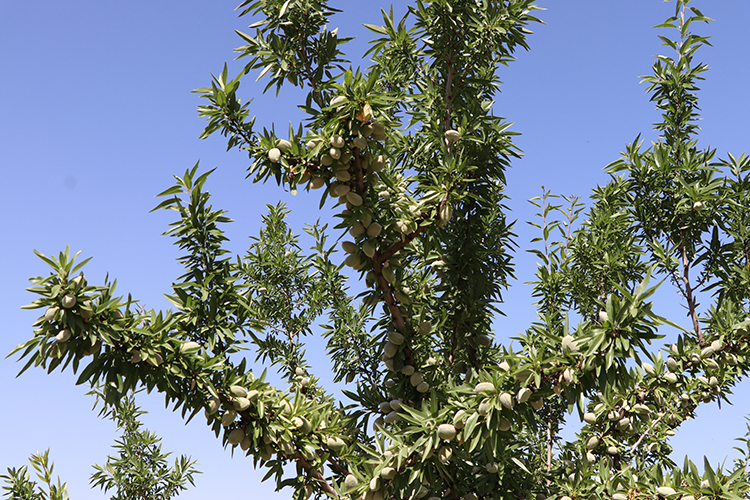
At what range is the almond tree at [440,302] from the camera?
2365 mm

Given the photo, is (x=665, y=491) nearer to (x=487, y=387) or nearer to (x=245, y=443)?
(x=487, y=387)

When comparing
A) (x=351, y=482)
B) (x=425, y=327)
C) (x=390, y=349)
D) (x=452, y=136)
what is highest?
(x=452, y=136)

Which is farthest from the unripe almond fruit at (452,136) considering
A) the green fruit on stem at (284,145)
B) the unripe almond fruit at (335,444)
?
the unripe almond fruit at (335,444)

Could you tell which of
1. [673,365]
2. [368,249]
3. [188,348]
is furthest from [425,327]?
[673,365]

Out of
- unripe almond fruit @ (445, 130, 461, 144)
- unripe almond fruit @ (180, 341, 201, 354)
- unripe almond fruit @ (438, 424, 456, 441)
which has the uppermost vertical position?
unripe almond fruit @ (445, 130, 461, 144)

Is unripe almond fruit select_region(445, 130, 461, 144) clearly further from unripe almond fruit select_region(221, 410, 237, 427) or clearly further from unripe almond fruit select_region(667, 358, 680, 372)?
unripe almond fruit select_region(667, 358, 680, 372)

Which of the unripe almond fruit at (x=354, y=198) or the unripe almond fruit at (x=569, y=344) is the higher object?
the unripe almond fruit at (x=354, y=198)

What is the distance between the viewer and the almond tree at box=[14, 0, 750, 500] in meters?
2.37

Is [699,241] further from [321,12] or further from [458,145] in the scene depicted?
[321,12]

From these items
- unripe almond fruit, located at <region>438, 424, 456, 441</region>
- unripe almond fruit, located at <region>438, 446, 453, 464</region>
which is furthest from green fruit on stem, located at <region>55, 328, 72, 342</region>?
unripe almond fruit, located at <region>438, 446, 453, 464</region>

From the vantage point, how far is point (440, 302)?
11.4 ft

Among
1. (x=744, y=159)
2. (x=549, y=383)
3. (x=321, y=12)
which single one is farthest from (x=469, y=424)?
(x=744, y=159)

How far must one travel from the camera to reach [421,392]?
320 centimetres

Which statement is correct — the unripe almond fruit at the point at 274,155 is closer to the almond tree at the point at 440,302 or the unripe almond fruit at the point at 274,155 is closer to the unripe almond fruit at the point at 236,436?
the almond tree at the point at 440,302
